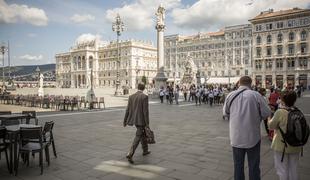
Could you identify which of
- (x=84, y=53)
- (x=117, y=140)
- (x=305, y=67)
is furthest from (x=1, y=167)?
(x=84, y=53)

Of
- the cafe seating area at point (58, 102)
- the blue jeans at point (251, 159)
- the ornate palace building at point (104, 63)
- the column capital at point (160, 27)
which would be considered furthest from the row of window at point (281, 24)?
the blue jeans at point (251, 159)

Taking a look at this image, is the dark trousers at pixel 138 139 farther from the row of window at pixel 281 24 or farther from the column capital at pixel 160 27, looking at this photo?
the row of window at pixel 281 24

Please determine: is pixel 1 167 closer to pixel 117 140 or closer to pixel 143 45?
pixel 117 140

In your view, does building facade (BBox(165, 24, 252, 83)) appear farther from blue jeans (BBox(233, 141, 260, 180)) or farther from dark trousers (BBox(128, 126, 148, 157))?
blue jeans (BBox(233, 141, 260, 180))

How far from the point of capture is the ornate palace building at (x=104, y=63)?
98.2 metres

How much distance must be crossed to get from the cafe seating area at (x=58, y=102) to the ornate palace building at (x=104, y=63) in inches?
2630

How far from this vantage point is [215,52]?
3455 inches

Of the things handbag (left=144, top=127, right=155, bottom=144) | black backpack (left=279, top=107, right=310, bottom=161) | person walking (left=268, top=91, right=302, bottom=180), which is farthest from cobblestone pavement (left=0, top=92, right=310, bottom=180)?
black backpack (left=279, top=107, right=310, bottom=161)

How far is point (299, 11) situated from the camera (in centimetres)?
5925

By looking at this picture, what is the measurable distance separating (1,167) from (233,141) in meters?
5.14

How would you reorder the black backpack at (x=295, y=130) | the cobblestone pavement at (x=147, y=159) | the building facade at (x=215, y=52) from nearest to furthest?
the black backpack at (x=295, y=130) < the cobblestone pavement at (x=147, y=159) < the building facade at (x=215, y=52)

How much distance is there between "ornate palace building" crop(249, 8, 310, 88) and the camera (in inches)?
2350

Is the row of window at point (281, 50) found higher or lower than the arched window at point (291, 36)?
lower

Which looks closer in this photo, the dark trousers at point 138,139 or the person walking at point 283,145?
the person walking at point 283,145
